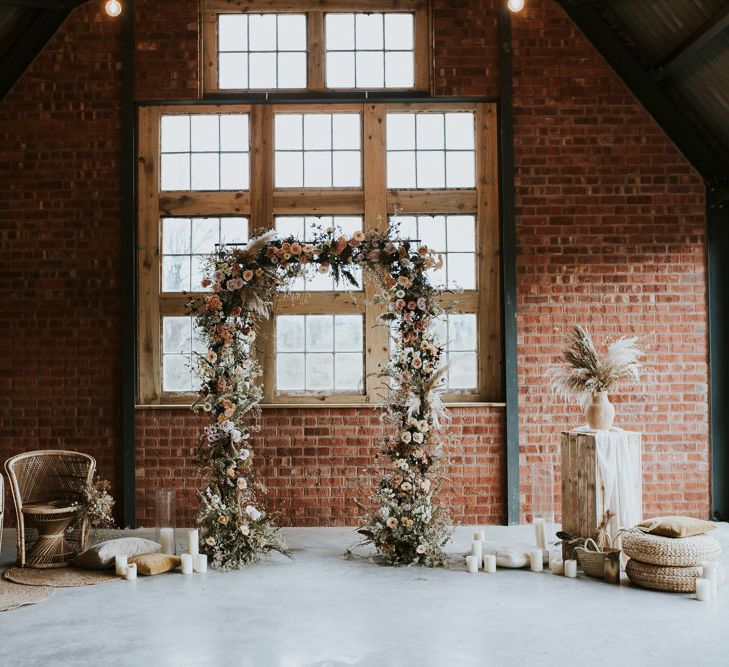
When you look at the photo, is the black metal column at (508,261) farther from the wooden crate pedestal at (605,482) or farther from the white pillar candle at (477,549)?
the white pillar candle at (477,549)

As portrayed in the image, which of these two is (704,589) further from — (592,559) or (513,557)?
(513,557)

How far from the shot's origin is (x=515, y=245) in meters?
7.47

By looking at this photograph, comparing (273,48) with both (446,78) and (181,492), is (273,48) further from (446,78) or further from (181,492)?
(181,492)

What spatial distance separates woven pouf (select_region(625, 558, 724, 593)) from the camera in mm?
5270

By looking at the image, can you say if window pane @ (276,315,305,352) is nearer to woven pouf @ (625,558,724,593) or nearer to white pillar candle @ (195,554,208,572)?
white pillar candle @ (195,554,208,572)

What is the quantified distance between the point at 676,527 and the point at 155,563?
12.2 ft

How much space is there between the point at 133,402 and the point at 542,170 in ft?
14.6

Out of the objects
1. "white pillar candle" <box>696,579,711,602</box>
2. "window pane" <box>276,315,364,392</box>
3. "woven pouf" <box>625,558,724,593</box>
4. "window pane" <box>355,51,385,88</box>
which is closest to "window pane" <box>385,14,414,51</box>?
"window pane" <box>355,51,385,88</box>

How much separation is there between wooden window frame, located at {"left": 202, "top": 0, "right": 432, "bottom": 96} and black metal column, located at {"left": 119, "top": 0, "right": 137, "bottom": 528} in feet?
2.32

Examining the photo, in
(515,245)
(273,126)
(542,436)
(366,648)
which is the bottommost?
(366,648)

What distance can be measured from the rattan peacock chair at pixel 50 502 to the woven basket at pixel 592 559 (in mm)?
3845

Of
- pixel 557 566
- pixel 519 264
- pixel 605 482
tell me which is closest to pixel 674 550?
pixel 605 482

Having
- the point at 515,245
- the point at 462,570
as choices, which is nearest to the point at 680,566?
the point at 462,570

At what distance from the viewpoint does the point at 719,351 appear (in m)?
7.47
